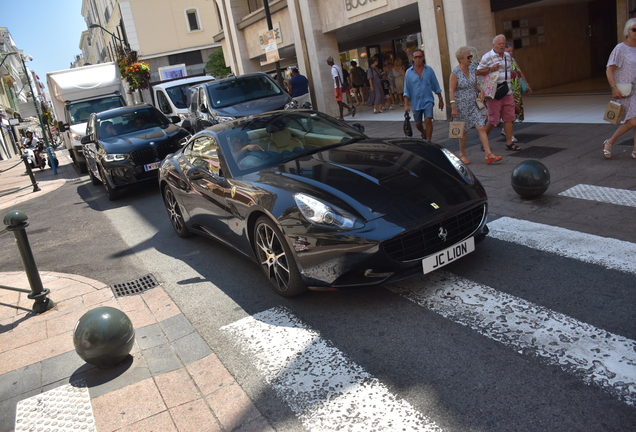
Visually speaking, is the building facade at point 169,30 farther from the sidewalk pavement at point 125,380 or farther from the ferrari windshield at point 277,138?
the sidewalk pavement at point 125,380

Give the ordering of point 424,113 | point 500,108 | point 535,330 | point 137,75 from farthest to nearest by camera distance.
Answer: point 137,75 < point 424,113 < point 500,108 < point 535,330

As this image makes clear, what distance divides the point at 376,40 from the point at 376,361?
22.8 meters

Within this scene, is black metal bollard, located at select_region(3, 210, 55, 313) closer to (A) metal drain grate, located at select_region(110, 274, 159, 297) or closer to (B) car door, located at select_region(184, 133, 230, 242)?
(A) metal drain grate, located at select_region(110, 274, 159, 297)

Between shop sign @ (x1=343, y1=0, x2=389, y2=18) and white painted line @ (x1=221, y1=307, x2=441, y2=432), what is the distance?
13243 mm

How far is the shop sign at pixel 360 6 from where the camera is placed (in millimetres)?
15691

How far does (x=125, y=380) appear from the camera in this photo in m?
3.80

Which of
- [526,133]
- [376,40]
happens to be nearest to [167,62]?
[376,40]

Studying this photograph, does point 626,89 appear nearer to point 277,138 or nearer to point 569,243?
point 569,243

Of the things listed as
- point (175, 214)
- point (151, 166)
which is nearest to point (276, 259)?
point (175, 214)

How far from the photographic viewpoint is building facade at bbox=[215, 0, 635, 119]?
12.9m

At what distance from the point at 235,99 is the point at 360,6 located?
6296 millimetres

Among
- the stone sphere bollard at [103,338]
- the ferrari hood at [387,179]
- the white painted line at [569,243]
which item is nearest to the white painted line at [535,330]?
the ferrari hood at [387,179]

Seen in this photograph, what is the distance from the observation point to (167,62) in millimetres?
46531

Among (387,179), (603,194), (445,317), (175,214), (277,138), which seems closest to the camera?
(445,317)
